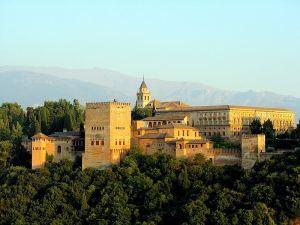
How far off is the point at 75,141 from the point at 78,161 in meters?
1.51

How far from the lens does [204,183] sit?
4119cm

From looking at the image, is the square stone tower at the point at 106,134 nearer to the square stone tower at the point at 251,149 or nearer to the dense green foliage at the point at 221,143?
the dense green foliage at the point at 221,143

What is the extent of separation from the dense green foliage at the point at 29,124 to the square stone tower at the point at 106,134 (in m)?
6.83

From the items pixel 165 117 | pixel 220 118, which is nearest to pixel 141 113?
pixel 165 117

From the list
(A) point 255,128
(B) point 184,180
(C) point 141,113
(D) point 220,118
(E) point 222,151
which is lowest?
(B) point 184,180

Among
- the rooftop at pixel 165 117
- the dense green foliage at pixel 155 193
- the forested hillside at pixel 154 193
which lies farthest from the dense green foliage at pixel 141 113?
the dense green foliage at pixel 155 193

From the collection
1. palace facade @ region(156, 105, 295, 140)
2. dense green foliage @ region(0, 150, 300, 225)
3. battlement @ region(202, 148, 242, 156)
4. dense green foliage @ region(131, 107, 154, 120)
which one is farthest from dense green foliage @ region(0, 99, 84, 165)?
battlement @ region(202, 148, 242, 156)

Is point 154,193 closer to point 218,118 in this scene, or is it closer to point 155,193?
point 155,193

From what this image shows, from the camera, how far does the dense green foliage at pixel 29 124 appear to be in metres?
51.4

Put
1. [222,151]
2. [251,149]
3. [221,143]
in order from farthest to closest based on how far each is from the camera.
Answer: [221,143], [222,151], [251,149]

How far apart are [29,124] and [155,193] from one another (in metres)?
23.5

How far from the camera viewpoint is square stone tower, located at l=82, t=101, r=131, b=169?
149 ft

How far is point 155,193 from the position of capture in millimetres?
41094

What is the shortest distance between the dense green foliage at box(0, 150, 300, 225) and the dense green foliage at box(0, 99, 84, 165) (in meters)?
4.09
